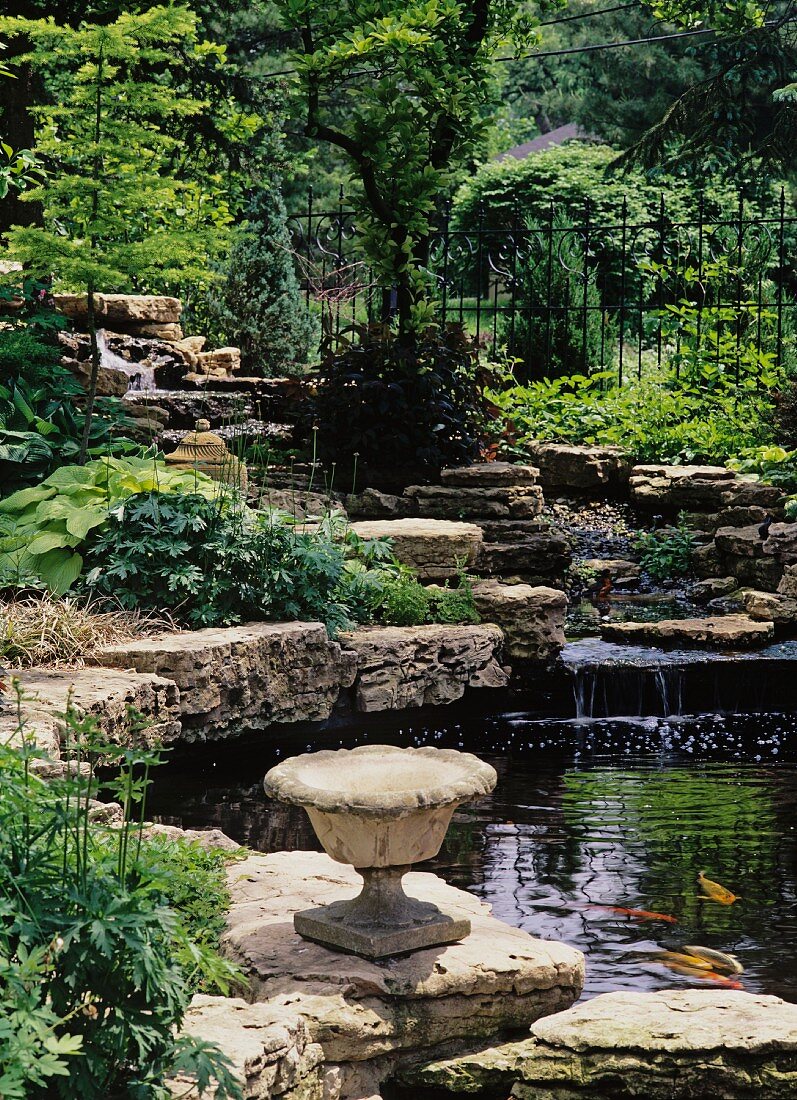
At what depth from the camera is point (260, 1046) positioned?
3.36 m

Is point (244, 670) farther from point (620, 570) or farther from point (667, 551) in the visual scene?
point (667, 551)

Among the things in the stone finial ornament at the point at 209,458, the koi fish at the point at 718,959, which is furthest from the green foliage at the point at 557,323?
the koi fish at the point at 718,959

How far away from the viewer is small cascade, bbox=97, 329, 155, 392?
1152cm

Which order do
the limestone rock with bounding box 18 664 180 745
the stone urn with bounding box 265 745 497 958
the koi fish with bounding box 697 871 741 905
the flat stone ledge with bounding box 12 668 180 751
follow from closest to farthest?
the stone urn with bounding box 265 745 497 958
the koi fish with bounding box 697 871 741 905
the flat stone ledge with bounding box 12 668 180 751
the limestone rock with bounding box 18 664 180 745

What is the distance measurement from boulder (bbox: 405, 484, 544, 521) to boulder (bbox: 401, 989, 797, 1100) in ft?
20.0

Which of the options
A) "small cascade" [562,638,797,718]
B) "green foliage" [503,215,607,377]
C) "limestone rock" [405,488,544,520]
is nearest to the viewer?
"small cascade" [562,638,797,718]

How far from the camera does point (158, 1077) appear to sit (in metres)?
3.02

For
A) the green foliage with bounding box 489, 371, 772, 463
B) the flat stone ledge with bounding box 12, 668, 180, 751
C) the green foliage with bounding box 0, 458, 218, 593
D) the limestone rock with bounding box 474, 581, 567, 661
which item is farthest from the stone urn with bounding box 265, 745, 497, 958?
the green foliage with bounding box 489, 371, 772, 463

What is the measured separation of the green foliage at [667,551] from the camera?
11.2 metres

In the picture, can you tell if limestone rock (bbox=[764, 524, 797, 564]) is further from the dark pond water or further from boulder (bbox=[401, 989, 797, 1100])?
boulder (bbox=[401, 989, 797, 1100])

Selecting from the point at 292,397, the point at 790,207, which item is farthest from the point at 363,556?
the point at 790,207

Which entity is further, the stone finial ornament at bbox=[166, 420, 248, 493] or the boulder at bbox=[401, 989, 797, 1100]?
the stone finial ornament at bbox=[166, 420, 248, 493]

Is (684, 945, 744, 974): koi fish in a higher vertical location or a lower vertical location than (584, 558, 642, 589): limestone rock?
lower

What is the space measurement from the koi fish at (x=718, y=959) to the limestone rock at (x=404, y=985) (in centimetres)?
71
